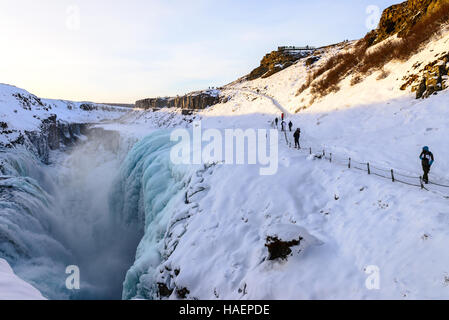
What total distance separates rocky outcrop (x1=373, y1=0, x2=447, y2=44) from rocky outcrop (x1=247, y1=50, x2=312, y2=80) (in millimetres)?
35554

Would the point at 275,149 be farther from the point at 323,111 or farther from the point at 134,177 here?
the point at 134,177

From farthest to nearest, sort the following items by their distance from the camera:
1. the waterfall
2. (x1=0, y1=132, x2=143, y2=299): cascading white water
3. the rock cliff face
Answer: the rock cliff face < (x1=0, y1=132, x2=143, y2=299): cascading white water < the waterfall

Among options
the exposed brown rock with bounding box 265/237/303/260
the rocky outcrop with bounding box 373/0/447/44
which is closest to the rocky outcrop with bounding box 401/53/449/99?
the rocky outcrop with bounding box 373/0/447/44

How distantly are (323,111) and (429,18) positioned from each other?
12.1 metres

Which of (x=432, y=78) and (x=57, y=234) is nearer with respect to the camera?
(x=432, y=78)

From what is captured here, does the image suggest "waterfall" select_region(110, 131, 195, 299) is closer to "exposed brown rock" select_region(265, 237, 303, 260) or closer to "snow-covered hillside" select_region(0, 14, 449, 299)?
"snow-covered hillside" select_region(0, 14, 449, 299)

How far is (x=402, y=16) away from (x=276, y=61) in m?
49.8

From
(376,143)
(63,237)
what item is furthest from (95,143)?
(376,143)

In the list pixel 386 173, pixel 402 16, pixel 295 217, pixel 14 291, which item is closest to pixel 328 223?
pixel 295 217

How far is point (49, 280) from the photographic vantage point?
17.5 metres

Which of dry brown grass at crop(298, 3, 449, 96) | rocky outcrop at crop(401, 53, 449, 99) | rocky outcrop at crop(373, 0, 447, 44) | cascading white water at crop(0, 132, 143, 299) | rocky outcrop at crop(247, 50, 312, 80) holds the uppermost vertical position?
rocky outcrop at crop(247, 50, 312, 80)

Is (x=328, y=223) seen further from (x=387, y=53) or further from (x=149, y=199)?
(x=387, y=53)

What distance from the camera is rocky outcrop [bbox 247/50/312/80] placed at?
232 feet

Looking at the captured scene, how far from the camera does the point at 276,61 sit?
3068 inches
